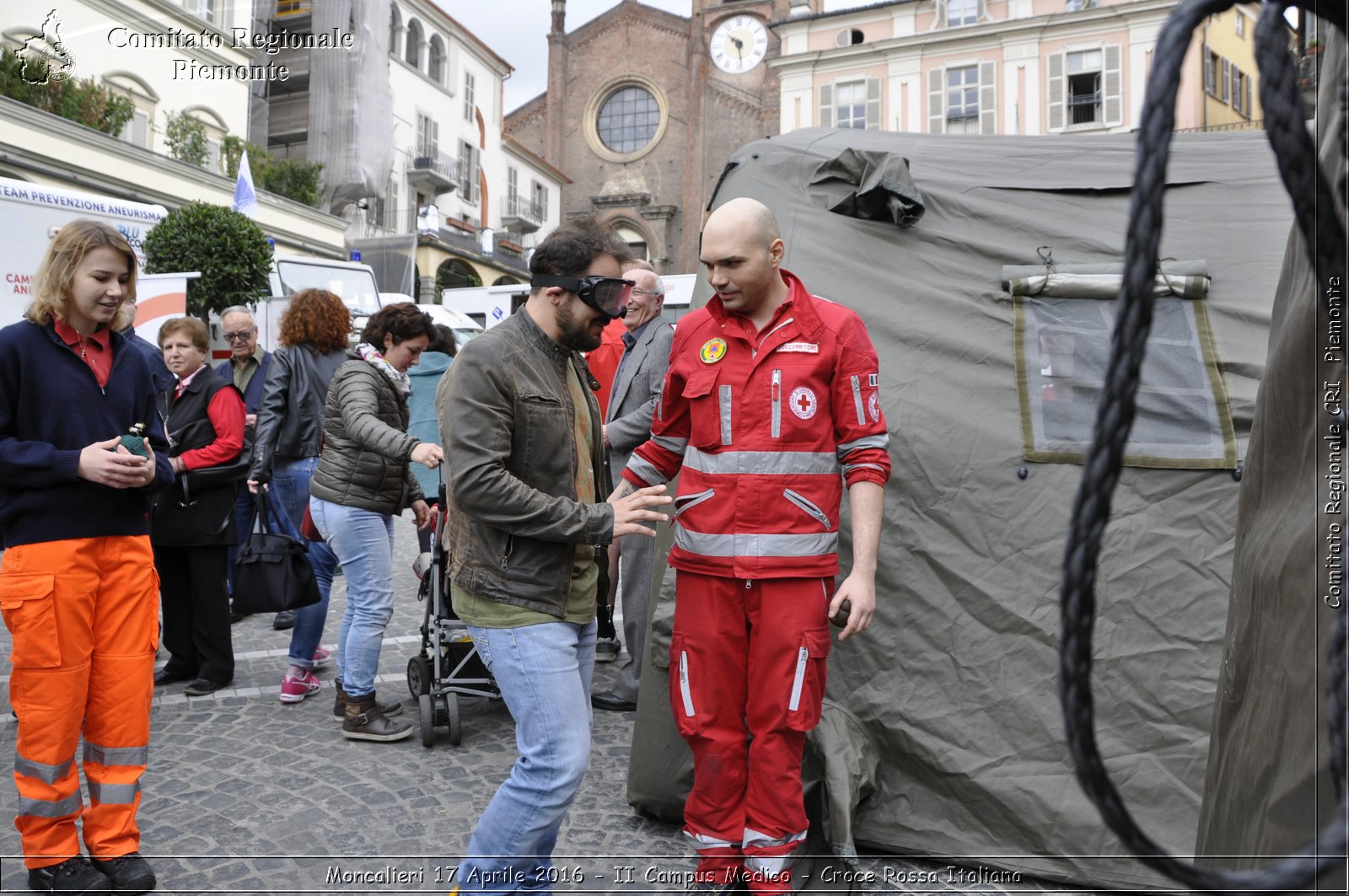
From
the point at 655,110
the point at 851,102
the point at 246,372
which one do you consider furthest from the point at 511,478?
the point at 655,110

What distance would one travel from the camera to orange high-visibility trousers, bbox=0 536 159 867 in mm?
2990

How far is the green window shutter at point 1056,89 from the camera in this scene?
30.9m

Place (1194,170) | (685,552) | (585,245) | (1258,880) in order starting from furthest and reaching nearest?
(1194,170)
(685,552)
(585,245)
(1258,880)

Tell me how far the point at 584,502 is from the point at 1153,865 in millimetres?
2096

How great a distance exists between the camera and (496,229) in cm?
3975

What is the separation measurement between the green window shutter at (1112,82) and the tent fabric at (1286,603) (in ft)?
108

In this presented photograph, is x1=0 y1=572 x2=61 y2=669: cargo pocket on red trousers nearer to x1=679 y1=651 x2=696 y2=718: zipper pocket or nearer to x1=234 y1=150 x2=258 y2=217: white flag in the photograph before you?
x1=679 y1=651 x2=696 y2=718: zipper pocket

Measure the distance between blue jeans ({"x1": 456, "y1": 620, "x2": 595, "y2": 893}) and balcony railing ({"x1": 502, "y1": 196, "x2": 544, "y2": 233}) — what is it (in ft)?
128

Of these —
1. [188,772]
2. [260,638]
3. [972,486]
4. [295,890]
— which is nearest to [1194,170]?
[972,486]

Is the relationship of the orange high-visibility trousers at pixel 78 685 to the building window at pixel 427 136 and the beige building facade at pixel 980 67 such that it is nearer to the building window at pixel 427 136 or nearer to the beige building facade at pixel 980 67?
the beige building facade at pixel 980 67

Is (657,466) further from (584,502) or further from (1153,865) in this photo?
(1153,865)

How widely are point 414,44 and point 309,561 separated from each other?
33.3 metres

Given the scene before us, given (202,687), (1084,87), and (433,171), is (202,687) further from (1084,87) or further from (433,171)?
(1084,87)

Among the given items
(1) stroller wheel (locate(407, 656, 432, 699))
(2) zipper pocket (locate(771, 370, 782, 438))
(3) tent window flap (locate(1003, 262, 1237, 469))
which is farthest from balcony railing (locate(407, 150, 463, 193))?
(2) zipper pocket (locate(771, 370, 782, 438))
